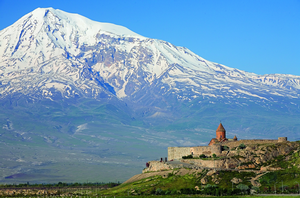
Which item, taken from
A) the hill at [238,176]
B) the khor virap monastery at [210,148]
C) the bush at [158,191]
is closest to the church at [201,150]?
the khor virap monastery at [210,148]

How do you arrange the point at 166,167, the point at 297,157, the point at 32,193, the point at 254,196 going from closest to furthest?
the point at 254,196 < the point at 297,157 < the point at 166,167 < the point at 32,193

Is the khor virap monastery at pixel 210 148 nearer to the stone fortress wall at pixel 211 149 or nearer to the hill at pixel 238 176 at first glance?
the stone fortress wall at pixel 211 149

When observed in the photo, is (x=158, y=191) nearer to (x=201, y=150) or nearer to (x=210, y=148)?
(x=210, y=148)

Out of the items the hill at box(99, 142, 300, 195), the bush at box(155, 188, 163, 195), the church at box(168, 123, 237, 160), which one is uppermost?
the church at box(168, 123, 237, 160)

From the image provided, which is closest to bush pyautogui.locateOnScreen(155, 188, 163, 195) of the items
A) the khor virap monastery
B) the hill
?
the hill

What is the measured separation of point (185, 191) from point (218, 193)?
275 inches

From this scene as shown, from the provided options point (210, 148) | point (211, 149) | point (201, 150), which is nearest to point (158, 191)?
point (211, 149)

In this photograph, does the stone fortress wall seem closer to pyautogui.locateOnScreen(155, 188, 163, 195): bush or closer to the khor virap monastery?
the khor virap monastery

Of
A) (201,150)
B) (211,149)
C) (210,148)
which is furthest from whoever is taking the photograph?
(201,150)

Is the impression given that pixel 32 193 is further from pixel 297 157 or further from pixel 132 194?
pixel 297 157

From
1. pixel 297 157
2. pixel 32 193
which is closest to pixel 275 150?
pixel 297 157

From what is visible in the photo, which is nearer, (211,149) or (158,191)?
(158,191)

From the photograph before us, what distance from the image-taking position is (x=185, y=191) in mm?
98438

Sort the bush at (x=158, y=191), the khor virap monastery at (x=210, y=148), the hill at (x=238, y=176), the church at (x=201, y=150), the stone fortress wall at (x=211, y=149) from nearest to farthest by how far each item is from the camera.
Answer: the hill at (x=238, y=176), the bush at (x=158, y=191), the stone fortress wall at (x=211, y=149), the khor virap monastery at (x=210, y=148), the church at (x=201, y=150)
